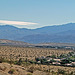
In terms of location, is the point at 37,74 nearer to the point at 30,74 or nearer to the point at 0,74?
the point at 30,74

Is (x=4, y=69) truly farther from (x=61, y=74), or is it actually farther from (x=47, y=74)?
(x=61, y=74)

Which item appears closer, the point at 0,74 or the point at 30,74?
the point at 0,74

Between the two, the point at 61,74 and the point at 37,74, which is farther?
the point at 61,74

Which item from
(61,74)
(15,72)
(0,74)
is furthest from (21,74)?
(61,74)

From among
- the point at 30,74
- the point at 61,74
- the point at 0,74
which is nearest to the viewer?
the point at 0,74

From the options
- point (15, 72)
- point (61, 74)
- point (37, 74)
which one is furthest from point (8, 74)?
point (61, 74)

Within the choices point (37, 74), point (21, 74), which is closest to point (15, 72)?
point (21, 74)

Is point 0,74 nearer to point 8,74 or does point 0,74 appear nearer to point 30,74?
point 8,74

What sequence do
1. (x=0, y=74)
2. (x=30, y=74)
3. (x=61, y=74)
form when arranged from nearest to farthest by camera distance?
1. (x=0, y=74)
2. (x=30, y=74)
3. (x=61, y=74)
